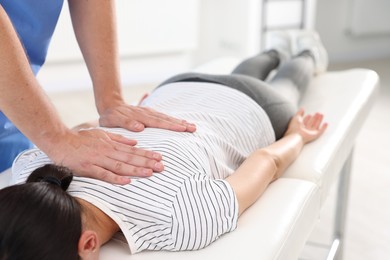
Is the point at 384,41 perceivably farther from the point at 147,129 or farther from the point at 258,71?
the point at 147,129

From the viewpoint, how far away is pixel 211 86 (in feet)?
4.78

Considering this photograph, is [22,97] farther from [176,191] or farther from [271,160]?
[271,160]

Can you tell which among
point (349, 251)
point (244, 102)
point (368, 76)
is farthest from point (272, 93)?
point (349, 251)

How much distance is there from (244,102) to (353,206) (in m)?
1.13

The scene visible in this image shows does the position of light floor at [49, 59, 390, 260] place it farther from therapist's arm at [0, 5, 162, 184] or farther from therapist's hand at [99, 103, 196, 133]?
therapist's arm at [0, 5, 162, 184]

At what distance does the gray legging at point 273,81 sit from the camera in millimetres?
1497

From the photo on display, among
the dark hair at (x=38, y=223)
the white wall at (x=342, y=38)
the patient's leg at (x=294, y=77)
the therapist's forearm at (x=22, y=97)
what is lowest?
the white wall at (x=342, y=38)

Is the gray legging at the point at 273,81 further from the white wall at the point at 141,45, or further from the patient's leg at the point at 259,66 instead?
the white wall at the point at 141,45

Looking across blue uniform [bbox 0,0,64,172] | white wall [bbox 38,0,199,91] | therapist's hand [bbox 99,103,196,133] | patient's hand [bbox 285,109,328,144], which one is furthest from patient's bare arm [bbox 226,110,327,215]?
white wall [bbox 38,0,199,91]

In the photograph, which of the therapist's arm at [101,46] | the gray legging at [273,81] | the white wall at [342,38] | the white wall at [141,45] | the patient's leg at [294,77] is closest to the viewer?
the therapist's arm at [101,46]

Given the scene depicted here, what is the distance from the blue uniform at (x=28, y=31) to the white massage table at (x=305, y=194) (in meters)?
0.09

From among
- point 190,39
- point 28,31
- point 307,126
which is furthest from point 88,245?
point 190,39

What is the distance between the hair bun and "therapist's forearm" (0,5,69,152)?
0.08 m

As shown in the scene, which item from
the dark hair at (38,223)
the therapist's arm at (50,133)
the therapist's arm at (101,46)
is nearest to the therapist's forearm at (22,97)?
the therapist's arm at (50,133)
